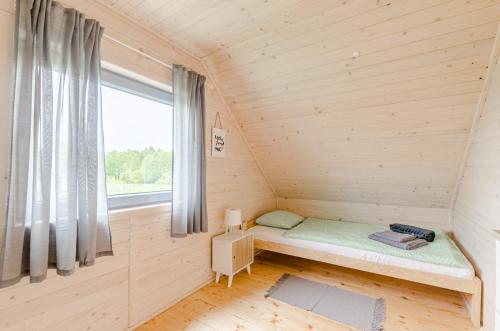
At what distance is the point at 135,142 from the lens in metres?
2.07

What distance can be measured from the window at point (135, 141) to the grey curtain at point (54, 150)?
0.89ft

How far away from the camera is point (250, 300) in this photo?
2.36 meters

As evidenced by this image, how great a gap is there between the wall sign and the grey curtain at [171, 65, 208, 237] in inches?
10.6

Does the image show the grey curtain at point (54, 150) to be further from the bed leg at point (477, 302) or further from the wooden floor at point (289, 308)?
the bed leg at point (477, 302)

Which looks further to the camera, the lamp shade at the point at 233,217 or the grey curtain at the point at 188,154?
the lamp shade at the point at 233,217

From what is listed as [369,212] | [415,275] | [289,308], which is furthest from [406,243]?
[289,308]

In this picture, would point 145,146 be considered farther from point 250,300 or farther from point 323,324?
point 323,324

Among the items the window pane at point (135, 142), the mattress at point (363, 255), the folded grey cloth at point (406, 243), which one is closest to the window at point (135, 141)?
the window pane at point (135, 142)

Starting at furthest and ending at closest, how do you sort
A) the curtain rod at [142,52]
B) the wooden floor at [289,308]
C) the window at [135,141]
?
the wooden floor at [289,308] < the window at [135,141] < the curtain rod at [142,52]

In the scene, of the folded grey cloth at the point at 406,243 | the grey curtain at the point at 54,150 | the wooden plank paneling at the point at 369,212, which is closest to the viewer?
the grey curtain at the point at 54,150

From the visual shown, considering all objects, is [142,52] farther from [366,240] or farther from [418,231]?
[418,231]

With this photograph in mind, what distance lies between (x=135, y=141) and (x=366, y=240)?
251 cm

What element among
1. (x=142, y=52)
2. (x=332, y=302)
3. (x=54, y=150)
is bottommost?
(x=332, y=302)

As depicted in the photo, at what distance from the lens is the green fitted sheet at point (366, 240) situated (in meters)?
2.17
